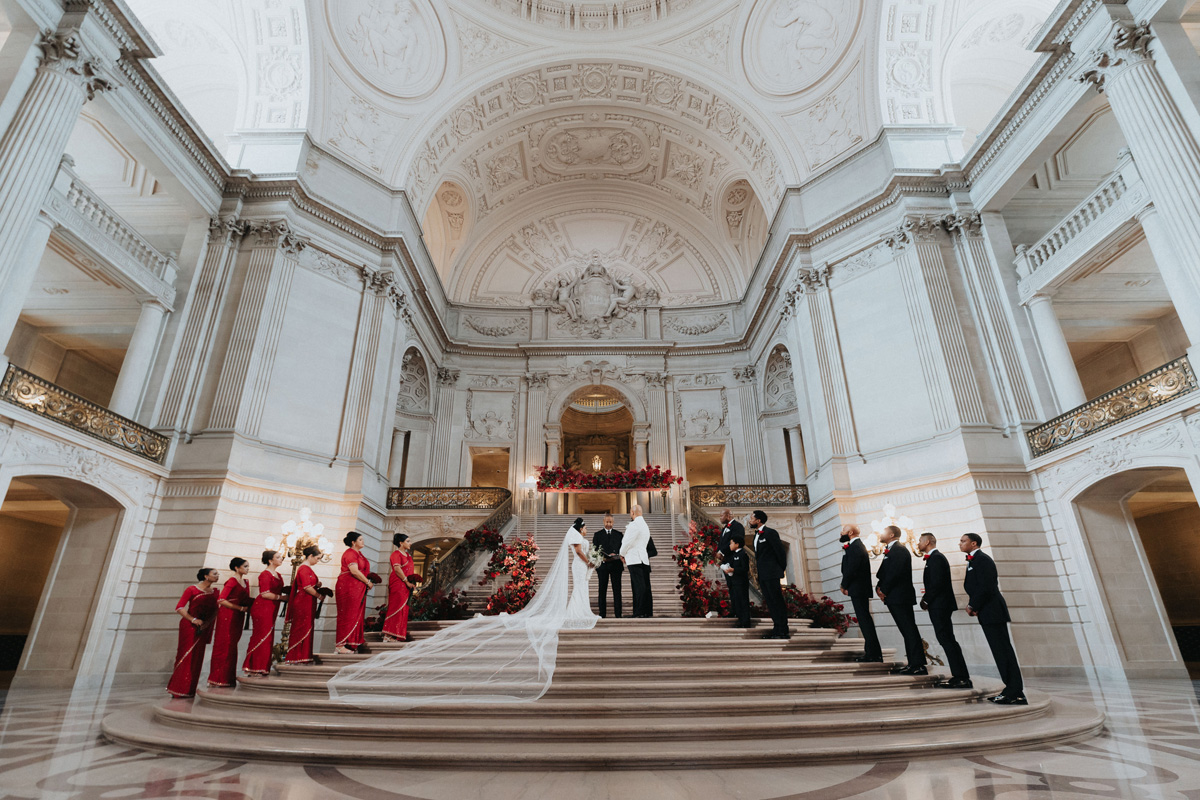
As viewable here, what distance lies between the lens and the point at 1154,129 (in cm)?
802

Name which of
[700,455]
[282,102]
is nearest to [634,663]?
[282,102]

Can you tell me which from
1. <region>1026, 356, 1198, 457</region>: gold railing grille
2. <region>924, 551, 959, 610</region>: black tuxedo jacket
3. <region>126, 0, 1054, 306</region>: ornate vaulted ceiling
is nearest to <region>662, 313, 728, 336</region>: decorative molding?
<region>126, 0, 1054, 306</region>: ornate vaulted ceiling

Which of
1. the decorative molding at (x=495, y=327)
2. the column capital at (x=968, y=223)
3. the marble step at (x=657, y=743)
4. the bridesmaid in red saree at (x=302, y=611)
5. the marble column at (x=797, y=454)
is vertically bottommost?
the marble step at (x=657, y=743)

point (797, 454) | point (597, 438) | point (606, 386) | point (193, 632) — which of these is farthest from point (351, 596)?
point (597, 438)

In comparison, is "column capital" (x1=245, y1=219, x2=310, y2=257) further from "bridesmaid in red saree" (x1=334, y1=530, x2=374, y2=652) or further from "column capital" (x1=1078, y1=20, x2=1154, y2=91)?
"column capital" (x1=1078, y1=20, x2=1154, y2=91)

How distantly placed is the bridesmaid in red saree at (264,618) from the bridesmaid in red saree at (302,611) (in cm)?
19

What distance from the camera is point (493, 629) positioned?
5785 mm

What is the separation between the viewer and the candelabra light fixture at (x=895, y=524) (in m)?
10.0

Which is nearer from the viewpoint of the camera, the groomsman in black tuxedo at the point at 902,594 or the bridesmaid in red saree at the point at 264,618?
the groomsman in black tuxedo at the point at 902,594

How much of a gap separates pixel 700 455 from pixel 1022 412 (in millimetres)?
11582

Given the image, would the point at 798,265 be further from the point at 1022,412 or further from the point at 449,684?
the point at 449,684

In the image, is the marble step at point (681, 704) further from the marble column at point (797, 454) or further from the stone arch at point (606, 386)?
the stone arch at point (606, 386)

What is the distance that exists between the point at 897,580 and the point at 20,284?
37.8ft

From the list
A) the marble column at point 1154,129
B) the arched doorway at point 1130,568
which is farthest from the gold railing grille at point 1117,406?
the marble column at point 1154,129
